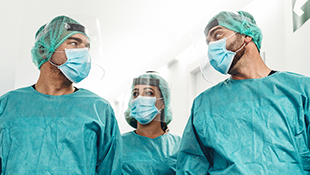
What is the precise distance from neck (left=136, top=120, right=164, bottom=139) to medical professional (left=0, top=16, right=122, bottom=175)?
644 millimetres

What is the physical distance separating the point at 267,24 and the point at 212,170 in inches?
55.2

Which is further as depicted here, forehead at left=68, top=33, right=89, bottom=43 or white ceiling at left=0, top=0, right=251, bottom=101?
white ceiling at left=0, top=0, right=251, bottom=101

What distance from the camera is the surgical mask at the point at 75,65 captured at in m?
1.89

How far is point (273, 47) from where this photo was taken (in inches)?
100

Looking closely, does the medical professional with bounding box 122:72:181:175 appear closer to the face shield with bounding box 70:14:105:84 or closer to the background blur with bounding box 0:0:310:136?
the background blur with bounding box 0:0:310:136

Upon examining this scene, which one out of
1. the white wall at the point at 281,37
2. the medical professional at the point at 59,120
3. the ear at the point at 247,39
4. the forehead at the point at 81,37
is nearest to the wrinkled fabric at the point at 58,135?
the medical professional at the point at 59,120

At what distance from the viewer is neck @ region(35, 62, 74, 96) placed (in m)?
1.92

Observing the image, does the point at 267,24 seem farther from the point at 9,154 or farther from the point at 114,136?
the point at 9,154

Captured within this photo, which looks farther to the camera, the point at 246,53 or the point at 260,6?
the point at 260,6

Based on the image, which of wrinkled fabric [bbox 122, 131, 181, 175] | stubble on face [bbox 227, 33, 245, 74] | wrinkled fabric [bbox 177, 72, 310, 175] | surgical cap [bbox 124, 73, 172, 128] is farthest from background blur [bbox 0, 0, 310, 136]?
wrinkled fabric [bbox 177, 72, 310, 175]

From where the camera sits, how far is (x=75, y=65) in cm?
191

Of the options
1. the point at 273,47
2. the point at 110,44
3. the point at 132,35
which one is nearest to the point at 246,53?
the point at 273,47

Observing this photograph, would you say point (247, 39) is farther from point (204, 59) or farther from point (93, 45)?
point (93, 45)

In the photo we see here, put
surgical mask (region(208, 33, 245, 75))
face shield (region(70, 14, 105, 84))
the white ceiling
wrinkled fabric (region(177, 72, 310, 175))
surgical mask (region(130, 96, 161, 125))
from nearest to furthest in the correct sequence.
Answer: wrinkled fabric (region(177, 72, 310, 175)), surgical mask (region(208, 33, 245, 75)), face shield (region(70, 14, 105, 84)), surgical mask (region(130, 96, 161, 125)), the white ceiling
